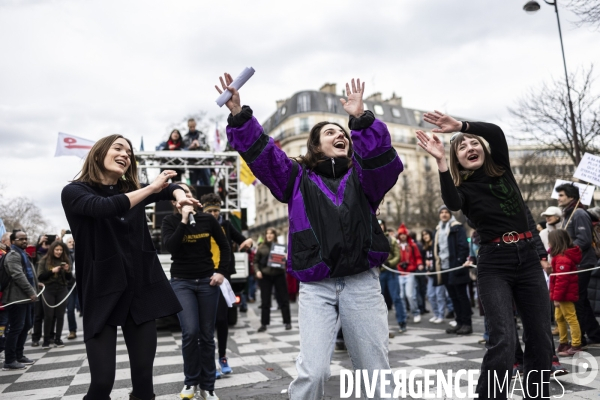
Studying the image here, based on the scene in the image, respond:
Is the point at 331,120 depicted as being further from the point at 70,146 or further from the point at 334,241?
the point at 334,241

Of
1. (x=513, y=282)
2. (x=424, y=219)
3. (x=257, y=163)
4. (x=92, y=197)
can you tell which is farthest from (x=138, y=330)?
(x=424, y=219)

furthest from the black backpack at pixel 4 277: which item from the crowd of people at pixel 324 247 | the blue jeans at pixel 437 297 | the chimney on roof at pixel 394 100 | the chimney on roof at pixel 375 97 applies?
the chimney on roof at pixel 394 100

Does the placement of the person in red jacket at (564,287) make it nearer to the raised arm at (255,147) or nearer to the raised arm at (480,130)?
the raised arm at (480,130)

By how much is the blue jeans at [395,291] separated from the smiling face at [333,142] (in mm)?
6436

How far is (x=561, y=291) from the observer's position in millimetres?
6195

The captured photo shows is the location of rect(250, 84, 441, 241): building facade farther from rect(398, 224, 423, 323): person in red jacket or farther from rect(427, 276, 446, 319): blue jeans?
rect(427, 276, 446, 319): blue jeans

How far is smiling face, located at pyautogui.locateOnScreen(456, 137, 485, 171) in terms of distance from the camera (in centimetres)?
384

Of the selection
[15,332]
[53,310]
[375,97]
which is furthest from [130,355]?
[375,97]

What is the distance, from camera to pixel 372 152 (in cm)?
279

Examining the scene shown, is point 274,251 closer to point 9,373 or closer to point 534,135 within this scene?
point 9,373

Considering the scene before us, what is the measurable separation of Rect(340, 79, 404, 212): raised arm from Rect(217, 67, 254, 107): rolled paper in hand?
1.89 feet

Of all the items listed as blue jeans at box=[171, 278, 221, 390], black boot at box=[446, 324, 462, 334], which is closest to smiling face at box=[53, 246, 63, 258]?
blue jeans at box=[171, 278, 221, 390]

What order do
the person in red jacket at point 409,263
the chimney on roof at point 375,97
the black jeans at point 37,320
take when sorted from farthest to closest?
the chimney on roof at point 375,97, the person in red jacket at point 409,263, the black jeans at point 37,320

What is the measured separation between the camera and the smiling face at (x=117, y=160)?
319 centimetres
